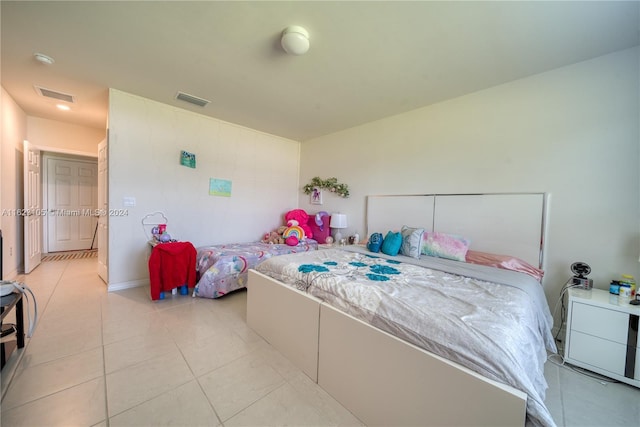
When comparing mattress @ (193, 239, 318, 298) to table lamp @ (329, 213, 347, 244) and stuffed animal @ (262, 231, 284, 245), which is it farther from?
table lamp @ (329, 213, 347, 244)

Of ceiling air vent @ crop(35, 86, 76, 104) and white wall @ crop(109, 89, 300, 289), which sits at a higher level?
ceiling air vent @ crop(35, 86, 76, 104)

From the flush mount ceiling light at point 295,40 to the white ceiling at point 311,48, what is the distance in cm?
5

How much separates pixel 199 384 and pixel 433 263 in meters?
2.11

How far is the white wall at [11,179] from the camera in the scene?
3.07m

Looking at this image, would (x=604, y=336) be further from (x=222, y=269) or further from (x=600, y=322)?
(x=222, y=269)

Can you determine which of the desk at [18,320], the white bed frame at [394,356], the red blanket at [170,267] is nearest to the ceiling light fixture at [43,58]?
the red blanket at [170,267]

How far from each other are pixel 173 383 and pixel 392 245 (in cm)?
221

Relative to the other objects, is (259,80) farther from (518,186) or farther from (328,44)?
(518,186)

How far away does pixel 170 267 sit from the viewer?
291 centimetres

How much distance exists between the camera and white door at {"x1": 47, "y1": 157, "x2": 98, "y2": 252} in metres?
5.03

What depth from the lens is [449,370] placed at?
1061 millimetres

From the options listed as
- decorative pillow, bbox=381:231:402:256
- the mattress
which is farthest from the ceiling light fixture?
decorative pillow, bbox=381:231:402:256

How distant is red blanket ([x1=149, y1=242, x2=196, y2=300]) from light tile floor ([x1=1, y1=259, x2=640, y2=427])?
0.48 metres

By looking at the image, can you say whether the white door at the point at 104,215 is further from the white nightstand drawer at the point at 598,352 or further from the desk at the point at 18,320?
the white nightstand drawer at the point at 598,352
